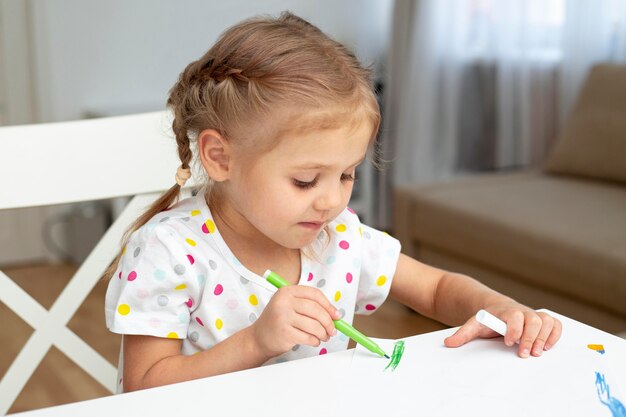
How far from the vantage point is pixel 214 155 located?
99cm

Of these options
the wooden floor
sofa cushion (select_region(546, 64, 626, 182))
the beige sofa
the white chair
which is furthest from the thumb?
sofa cushion (select_region(546, 64, 626, 182))

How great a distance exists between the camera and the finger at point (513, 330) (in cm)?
86

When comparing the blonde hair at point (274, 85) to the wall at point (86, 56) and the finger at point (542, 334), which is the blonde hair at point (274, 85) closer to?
the finger at point (542, 334)

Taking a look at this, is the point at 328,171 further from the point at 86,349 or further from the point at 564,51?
the point at 564,51

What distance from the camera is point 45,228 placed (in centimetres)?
365

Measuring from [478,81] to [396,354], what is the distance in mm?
3221

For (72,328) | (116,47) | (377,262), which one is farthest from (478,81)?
(377,262)

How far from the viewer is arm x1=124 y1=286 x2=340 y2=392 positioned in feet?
2.63

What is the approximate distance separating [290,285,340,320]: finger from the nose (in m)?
0.12

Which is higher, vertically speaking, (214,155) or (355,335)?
(214,155)

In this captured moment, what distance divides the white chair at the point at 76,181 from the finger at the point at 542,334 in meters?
0.51

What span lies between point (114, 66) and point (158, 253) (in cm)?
281

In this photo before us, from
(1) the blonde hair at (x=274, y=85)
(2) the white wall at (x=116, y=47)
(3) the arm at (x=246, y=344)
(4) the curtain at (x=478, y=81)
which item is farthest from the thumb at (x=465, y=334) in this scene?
(4) the curtain at (x=478, y=81)

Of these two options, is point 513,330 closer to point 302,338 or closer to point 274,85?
point 302,338
